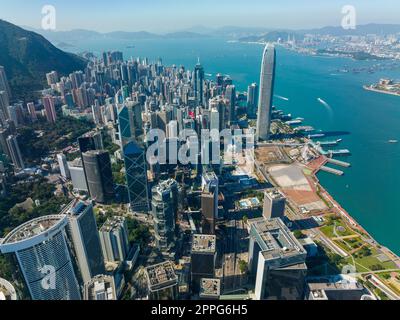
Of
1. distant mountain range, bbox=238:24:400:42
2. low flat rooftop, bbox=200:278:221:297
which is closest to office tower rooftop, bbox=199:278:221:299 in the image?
low flat rooftop, bbox=200:278:221:297

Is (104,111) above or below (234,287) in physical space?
above

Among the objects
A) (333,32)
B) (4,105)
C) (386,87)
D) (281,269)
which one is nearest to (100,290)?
(281,269)

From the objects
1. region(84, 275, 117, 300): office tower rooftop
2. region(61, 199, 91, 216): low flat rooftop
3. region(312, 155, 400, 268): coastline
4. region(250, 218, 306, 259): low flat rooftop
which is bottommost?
region(312, 155, 400, 268): coastline

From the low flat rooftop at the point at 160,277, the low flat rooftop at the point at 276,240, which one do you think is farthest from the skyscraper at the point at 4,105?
the low flat rooftop at the point at 276,240

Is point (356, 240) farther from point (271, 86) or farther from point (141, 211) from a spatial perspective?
point (271, 86)

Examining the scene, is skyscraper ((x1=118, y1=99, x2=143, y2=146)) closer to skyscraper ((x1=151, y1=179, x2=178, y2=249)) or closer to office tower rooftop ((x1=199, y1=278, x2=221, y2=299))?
skyscraper ((x1=151, y1=179, x2=178, y2=249))

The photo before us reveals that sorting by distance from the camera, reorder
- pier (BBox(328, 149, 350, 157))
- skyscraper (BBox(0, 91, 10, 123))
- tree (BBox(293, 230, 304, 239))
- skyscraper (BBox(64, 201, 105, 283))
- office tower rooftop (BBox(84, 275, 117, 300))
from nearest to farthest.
Result: office tower rooftop (BBox(84, 275, 117, 300))
skyscraper (BBox(64, 201, 105, 283))
tree (BBox(293, 230, 304, 239))
pier (BBox(328, 149, 350, 157))
skyscraper (BBox(0, 91, 10, 123))

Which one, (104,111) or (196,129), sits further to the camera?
(104,111)
